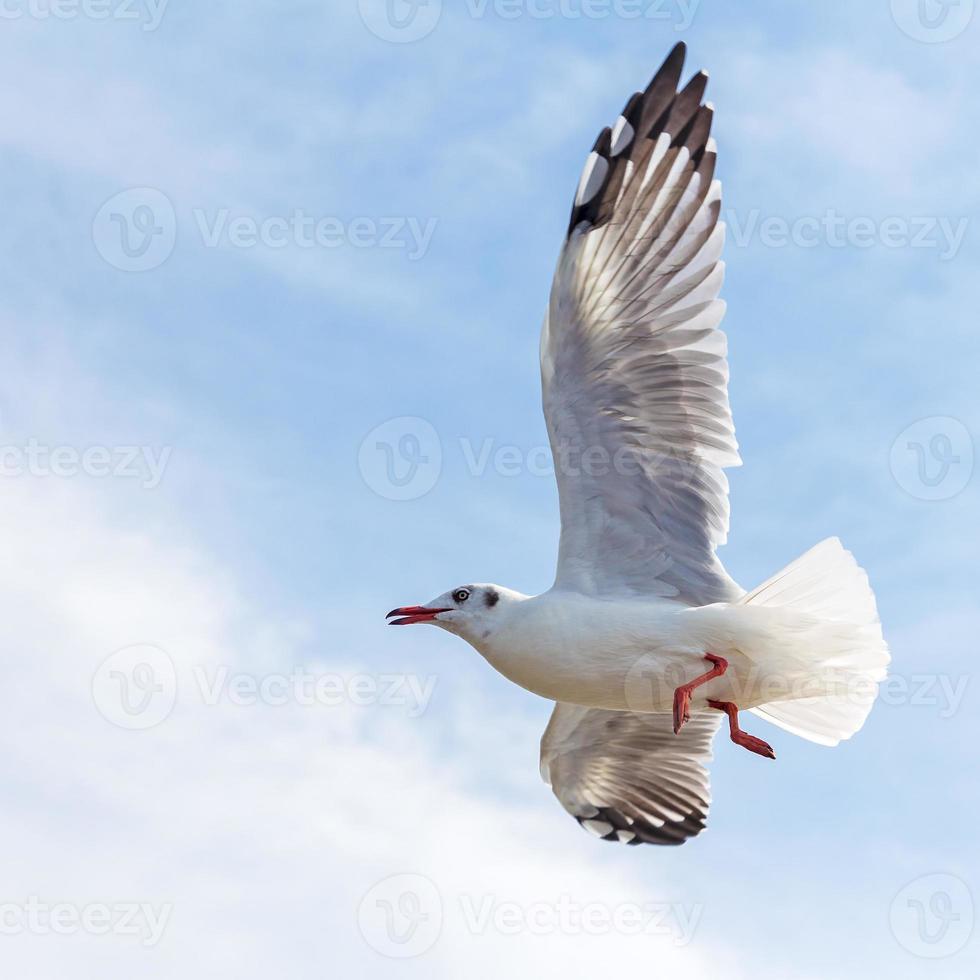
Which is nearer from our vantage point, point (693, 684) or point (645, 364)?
point (693, 684)

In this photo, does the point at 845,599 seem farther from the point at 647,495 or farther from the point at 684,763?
the point at 684,763

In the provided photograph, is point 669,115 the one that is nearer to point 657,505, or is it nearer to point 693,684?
point 657,505

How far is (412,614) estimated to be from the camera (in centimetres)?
801

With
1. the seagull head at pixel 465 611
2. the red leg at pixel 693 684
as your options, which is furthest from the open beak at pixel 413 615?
the red leg at pixel 693 684

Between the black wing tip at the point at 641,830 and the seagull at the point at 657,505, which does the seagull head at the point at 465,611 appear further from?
the black wing tip at the point at 641,830

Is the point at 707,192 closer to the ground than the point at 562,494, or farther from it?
farther from it

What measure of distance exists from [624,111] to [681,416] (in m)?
1.56

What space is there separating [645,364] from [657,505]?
2.34 feet

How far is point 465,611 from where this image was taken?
7.91m

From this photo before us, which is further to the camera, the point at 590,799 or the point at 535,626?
the point at 590,799

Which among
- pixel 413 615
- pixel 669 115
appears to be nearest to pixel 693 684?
pixel 413 615

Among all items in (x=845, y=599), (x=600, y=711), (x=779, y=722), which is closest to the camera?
(x=845, y=599)

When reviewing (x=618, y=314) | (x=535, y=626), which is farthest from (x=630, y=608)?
(x=618, y=314)

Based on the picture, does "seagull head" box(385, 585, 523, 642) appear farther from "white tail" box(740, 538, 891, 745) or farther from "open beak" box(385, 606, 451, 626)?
"white tail" box(740, 538, 891, 745)
